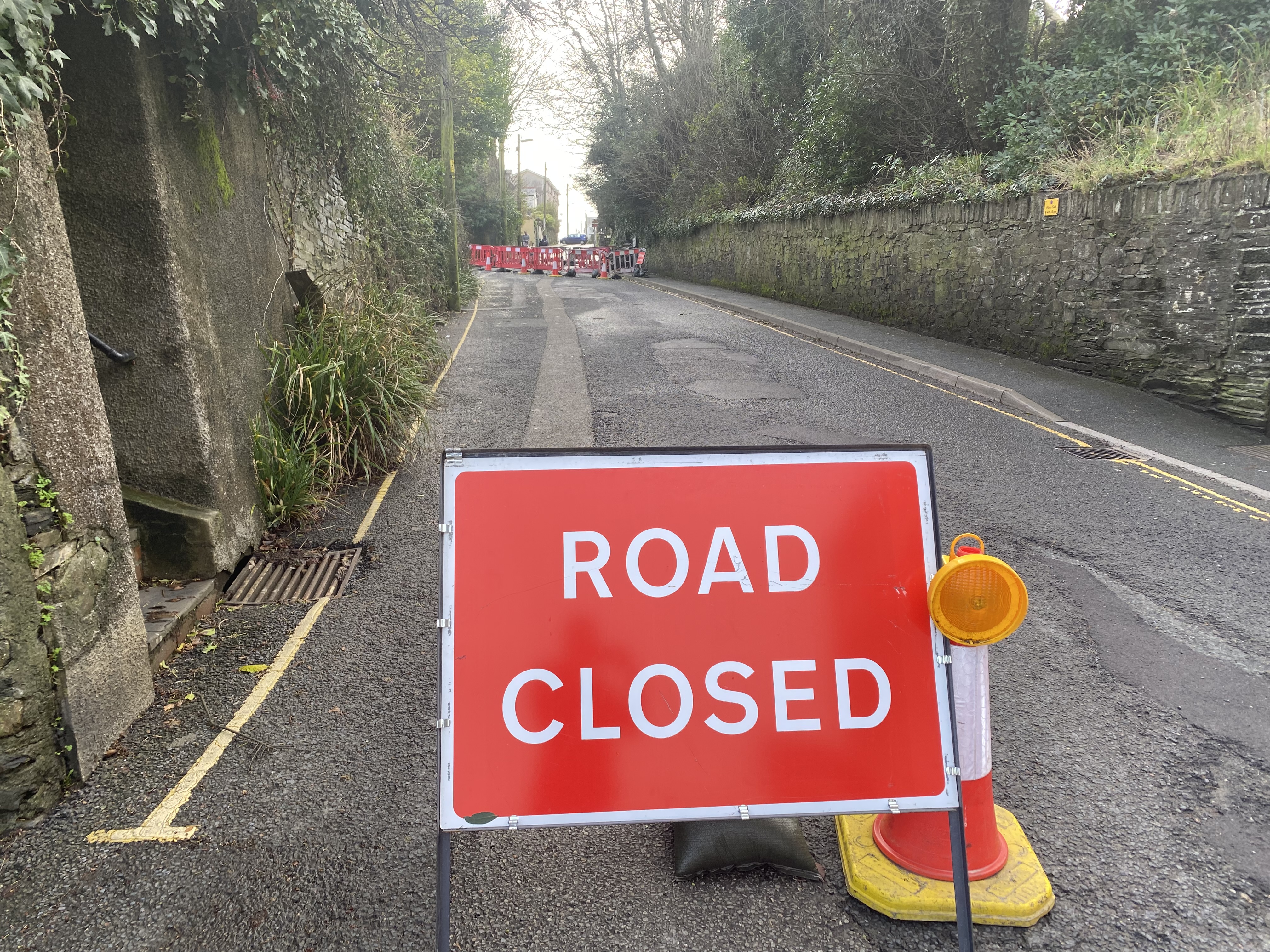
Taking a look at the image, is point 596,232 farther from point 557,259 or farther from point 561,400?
point 561,400

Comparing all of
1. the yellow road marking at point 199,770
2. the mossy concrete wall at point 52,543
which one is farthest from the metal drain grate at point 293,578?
the mossy concrete wall at point 52,543

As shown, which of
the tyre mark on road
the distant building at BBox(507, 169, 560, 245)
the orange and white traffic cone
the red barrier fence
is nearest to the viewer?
the orange and white traffic cone

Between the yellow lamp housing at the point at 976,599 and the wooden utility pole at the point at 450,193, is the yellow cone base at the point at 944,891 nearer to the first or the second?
the yellow lamp housing at the point at 976,599

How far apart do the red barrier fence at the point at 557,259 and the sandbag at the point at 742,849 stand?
3180 cm

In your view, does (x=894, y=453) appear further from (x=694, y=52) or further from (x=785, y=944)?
(x=694, y=52)

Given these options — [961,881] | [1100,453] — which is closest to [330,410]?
[961,881]

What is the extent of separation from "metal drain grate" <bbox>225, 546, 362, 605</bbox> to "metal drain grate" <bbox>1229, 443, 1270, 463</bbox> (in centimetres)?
725

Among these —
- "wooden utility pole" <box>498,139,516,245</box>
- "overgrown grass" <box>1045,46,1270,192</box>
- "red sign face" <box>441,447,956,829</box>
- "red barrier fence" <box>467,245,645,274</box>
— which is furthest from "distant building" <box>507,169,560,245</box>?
"red sign face" <box>441,447,956,829</box>

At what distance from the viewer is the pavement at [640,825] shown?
86.9 inches

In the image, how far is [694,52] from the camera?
90.8 ft

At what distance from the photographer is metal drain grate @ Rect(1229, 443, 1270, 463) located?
6.76 meters

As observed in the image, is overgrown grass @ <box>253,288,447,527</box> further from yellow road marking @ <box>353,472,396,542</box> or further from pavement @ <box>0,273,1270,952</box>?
pavement @ <box>0,273,1270,952</box>

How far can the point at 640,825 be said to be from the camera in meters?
2.75

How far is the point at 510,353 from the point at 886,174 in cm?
833
